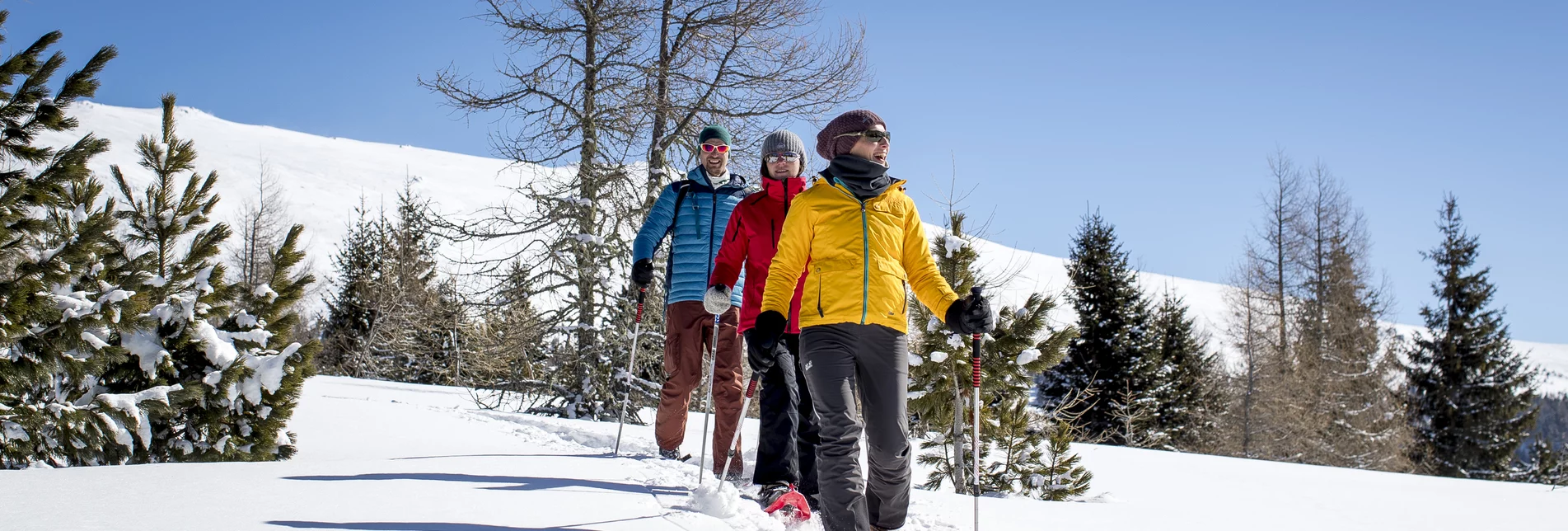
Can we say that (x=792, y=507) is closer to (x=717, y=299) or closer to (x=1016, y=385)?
(x=717, y=299)

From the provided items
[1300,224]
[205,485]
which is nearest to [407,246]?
[205,485]

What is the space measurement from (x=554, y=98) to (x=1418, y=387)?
25.9 metres

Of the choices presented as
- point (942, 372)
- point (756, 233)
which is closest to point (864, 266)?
point (756, 233)

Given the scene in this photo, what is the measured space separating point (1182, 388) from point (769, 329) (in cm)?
2180

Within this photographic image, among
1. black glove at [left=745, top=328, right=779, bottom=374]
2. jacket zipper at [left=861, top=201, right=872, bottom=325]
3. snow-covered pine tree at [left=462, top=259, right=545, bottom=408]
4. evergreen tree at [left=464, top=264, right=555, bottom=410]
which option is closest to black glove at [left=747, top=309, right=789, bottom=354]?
black glove at [left=745, top=328, right=779, bottom=374]

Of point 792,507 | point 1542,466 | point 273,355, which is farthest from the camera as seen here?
point 1542,466

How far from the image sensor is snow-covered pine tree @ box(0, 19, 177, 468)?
14.2 feet

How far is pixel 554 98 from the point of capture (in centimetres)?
1068

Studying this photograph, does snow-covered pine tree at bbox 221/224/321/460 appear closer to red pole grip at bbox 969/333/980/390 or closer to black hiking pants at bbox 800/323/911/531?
black hiking pants at bbox 800/323/911/531

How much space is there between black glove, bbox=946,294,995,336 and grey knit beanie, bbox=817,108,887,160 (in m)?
0.76

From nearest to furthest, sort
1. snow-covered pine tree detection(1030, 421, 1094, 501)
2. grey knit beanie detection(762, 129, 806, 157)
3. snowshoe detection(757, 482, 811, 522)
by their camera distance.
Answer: snowshoe detection(757, 482, 811, 522) < grey knit beanie detection(762, 129, 806, 157) < snow-covered pine tree detection(1030, 421, 1094, 501)

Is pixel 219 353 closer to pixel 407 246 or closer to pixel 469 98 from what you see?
pixel 469 98

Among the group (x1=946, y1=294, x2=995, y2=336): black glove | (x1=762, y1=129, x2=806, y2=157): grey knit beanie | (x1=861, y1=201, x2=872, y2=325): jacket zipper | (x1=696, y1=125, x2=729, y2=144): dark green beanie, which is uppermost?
(x1=696, y1=125, x2=729, y2=144): dark green beanie

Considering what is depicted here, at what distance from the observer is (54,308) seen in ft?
14.5
